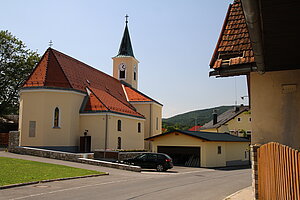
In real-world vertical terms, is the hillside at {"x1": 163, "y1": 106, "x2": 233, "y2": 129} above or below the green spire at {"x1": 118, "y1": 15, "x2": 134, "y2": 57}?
below

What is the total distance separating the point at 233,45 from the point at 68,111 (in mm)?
25890

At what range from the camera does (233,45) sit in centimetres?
855

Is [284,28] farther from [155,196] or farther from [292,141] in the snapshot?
[155,196]

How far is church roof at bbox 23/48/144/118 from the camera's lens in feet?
107

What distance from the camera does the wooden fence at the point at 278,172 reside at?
16.4 ft

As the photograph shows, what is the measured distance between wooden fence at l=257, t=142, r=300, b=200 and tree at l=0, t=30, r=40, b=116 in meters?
44.6

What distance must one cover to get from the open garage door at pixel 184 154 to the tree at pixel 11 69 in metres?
25.7

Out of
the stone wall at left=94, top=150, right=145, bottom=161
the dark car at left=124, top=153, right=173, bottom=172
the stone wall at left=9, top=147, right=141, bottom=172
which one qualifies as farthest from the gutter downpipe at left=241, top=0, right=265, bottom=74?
the stone wall at left=94, top=150, right=145, bottom=161

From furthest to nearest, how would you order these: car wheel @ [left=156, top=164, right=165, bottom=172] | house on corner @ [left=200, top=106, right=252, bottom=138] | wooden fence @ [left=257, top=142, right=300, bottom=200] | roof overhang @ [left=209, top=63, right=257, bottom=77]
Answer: house on corner @ [left=200, top=106, right=252, bottom=138] < car wheel @ [left=156, top=164, right=165, bottom=172] < roof overhang @ [left=209, top=63, right=257, bottom=77] < wooden fence @ [left=257, top=142, right=300, bottom=200]

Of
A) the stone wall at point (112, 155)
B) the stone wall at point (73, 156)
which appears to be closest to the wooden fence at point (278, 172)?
the stone wall at point (73, 156)

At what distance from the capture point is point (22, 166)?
1894cm

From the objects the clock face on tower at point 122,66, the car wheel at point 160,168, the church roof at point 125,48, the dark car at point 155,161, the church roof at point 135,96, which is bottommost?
the car wheel at point 160,168

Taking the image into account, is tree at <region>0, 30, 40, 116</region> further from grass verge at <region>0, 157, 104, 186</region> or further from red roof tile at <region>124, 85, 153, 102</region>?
grass verge at <region>0, 157, 104, 186</region>

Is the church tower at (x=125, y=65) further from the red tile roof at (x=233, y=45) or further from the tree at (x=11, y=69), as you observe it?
the red tile roof at (x=233, y=45)
